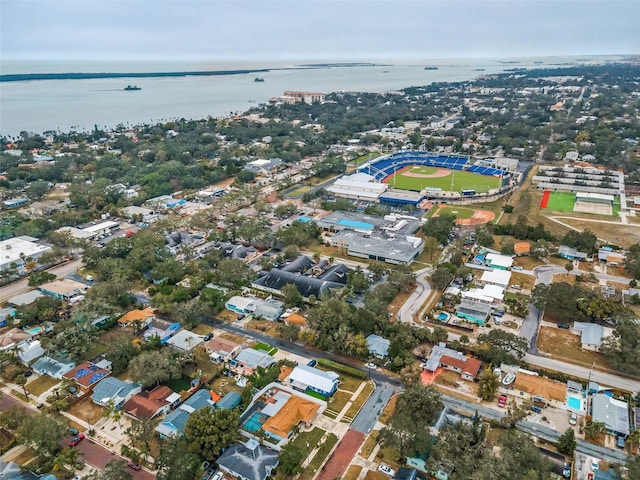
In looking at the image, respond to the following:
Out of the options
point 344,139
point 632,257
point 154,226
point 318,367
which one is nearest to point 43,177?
point 154,226

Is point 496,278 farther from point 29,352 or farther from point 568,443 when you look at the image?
point 29,352

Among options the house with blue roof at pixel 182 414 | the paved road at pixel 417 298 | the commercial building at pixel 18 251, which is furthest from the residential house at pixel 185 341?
the commercial building at pixel 18 251

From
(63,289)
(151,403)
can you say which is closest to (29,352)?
(63,289)

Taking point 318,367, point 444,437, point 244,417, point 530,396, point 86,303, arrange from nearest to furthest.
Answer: point 444,437, point 244,417, point 530,396, point 318,367, point 86,303

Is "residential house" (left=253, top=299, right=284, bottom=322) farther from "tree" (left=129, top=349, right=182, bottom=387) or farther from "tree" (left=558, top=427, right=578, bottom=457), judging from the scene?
"tree" (left=558, top=427, right=578, bottom=457)

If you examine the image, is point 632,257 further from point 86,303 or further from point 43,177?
point 43,177

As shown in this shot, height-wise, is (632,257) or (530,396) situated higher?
(632,257)
